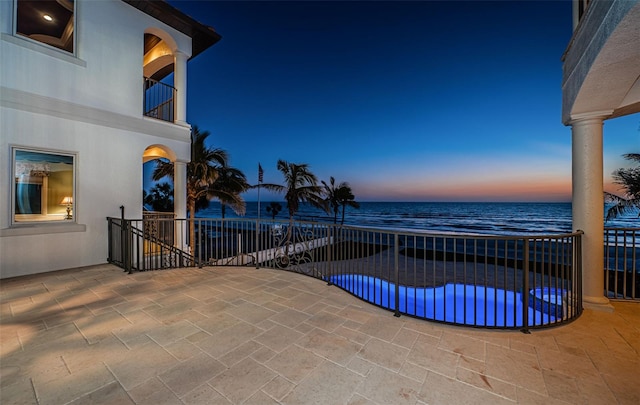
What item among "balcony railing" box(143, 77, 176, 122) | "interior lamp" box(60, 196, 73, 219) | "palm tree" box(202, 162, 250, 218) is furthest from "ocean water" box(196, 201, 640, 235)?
"interior lamp" box(60, 196, 73, 219)

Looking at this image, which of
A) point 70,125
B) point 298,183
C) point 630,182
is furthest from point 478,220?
point 70,125

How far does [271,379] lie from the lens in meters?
1.86

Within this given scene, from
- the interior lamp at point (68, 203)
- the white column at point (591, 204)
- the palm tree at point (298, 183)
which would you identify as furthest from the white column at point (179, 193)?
the white column at point (591, 204)

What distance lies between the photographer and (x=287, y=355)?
217 cm

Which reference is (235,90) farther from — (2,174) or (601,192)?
(601,192)

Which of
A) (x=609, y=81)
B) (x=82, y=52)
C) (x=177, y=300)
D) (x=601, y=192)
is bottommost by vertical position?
(x=177, y=300)

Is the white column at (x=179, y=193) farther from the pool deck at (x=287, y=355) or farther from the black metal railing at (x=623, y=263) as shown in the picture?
the black metal railing at (x=623, y=263)

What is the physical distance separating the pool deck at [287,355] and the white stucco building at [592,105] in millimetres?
726

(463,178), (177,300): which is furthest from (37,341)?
(463,178)

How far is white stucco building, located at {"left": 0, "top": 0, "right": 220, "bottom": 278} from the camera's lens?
4.40 m

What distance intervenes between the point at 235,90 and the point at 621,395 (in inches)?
908

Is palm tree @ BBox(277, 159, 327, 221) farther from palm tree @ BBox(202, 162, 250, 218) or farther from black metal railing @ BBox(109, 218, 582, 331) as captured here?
black metal railing @ BBox(109, 218, 582, 331)

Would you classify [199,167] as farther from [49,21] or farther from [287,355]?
[287,355]

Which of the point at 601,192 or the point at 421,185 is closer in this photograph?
the point at 601,192
